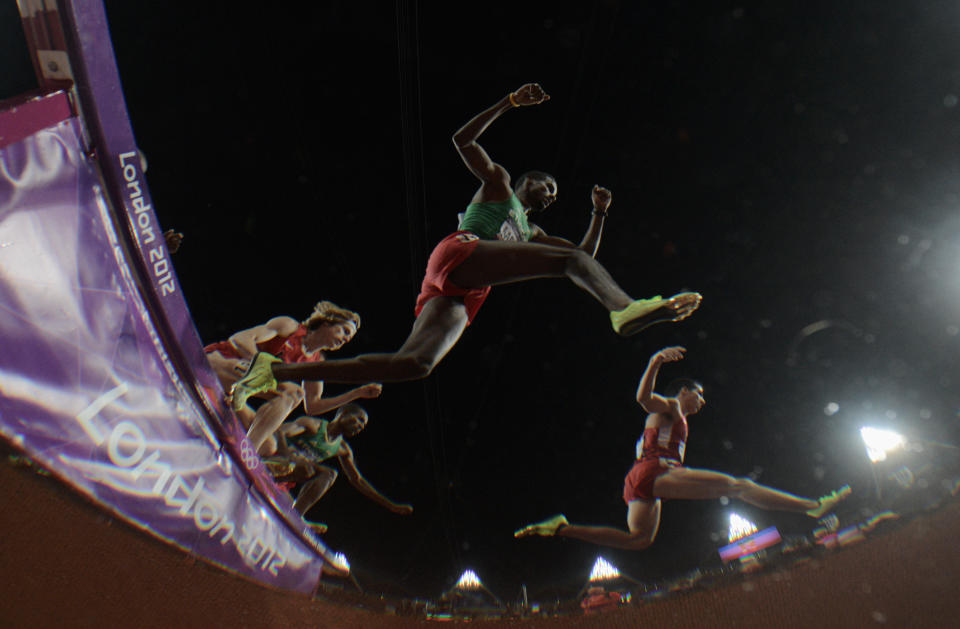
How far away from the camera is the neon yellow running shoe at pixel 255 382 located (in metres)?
2.12

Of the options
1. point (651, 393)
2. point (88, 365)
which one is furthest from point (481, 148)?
point (651, 393)

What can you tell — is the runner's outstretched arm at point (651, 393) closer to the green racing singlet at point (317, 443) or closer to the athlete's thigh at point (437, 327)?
the athlete's thigh at point (437, 327)

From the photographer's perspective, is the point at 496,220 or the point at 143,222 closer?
the point at 143,222

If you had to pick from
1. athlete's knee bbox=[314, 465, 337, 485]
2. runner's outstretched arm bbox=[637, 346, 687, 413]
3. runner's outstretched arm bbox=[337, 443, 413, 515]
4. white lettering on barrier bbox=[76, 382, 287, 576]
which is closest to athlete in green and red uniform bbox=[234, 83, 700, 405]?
white lettering on barrier bbox=[76, 382, 287, 576]

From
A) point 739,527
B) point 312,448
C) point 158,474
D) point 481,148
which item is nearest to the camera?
point 158,474

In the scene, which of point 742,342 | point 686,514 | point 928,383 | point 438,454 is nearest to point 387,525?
point 438,454

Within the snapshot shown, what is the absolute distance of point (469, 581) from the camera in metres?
9.69

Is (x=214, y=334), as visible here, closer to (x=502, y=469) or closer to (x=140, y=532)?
(x=140, y=532)

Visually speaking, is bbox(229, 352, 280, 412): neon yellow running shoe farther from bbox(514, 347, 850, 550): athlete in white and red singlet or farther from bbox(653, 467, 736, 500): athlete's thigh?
bbox(653, 467, 736, 500): athlete's thigh

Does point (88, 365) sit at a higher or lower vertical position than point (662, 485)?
higher

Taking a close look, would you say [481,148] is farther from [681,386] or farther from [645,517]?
[645,517]

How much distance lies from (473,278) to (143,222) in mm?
1282

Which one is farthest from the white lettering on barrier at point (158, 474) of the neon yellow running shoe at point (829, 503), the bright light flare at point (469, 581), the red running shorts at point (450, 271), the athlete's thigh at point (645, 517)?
the bright light flare at point (469, 581)

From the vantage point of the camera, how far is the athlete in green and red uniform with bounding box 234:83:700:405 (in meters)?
1.99
